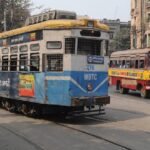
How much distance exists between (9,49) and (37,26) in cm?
282

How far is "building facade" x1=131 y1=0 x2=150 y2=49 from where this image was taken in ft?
208

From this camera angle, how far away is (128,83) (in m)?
29.7

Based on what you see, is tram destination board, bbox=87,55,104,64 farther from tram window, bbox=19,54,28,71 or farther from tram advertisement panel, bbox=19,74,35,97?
tram window, bbox=19,54,28,71

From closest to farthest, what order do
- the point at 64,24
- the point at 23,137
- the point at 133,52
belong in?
the point at 23,137 < the point at 64,24 < the point at 133,52

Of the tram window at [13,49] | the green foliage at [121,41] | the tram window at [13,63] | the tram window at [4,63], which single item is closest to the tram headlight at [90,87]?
the tram window at [13,63]

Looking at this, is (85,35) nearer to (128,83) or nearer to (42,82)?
(42,82)

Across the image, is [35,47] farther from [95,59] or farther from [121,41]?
[121,41]

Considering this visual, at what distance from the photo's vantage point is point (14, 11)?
1786 inches

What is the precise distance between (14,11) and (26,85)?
29.4 metres

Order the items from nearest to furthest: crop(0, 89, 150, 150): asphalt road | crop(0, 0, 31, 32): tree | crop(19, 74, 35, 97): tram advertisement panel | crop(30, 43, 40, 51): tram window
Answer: crop(0, 89, 150, 150): asphalt road < crop(30, 43, 40, 51): tram window < crop(19, 74, 35, 97): tram advertisement panel < crop(0, 0, 31, 32): tree

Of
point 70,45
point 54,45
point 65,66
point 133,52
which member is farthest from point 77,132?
point 133,52

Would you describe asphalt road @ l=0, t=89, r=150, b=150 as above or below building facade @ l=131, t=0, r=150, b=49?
below

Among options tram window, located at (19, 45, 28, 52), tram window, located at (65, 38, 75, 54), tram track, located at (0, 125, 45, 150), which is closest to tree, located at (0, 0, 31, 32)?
tram window, located at (19, 45, 28, 52)

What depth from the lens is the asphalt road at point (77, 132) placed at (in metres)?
11.6
